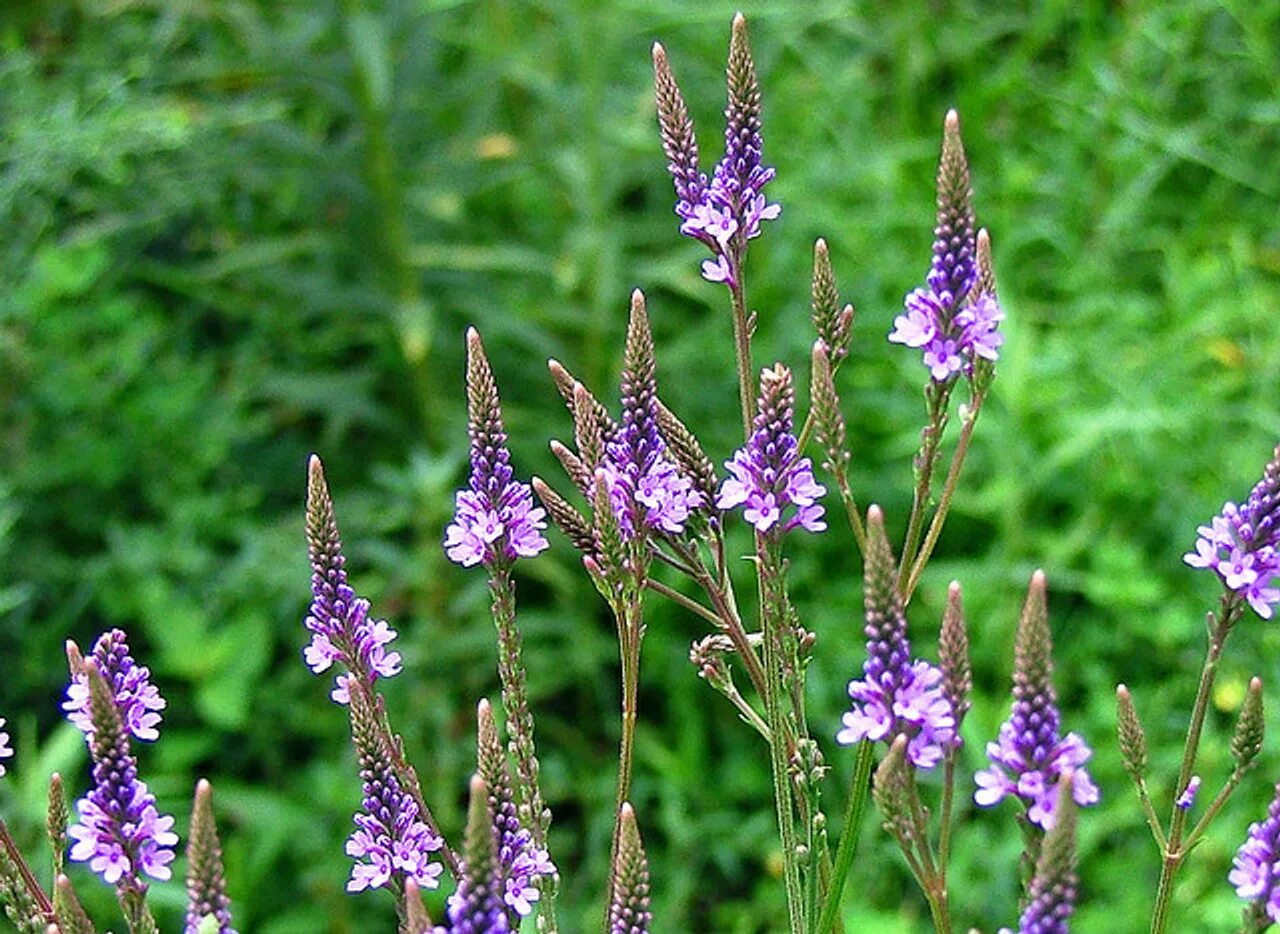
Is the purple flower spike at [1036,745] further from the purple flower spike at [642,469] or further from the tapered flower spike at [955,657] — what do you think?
the purple flower spike at [642,469]

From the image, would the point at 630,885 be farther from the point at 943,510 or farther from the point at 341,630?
the point at 943,510

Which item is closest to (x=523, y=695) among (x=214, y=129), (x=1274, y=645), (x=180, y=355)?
(x=1274, y=645)

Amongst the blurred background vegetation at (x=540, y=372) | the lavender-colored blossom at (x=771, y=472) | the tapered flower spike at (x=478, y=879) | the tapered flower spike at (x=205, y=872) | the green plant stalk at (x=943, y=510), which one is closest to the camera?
the tapered flower spike at (x=478, y=879)

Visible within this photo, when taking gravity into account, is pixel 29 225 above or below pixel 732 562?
above

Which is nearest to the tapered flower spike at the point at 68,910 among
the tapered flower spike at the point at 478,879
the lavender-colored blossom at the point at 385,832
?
the lavender-colored blossom at the point at 385,832

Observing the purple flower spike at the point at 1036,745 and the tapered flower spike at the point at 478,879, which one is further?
the purple flower spike at the point at 1036,745

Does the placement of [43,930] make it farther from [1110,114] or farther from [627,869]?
[1110,114]

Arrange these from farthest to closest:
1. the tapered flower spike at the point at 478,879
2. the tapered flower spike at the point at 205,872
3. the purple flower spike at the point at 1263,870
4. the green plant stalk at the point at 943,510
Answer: the green plant stalk at the point at 943,510 → the purple flower spike at the point at 1263,870 → the tapered flower spike at the point at 205,872 → the tapered flower spike at the point at 478,879
